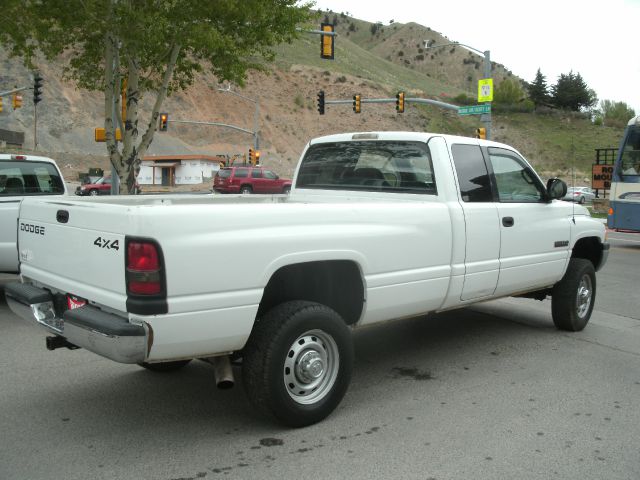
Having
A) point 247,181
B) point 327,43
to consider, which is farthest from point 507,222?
point 247,181

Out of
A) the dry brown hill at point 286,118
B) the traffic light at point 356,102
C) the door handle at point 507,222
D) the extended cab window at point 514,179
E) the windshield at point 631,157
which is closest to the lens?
the door handle at point 507,222

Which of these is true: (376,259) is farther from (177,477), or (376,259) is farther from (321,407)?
(177,477)

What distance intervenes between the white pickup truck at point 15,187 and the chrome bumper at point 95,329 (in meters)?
4.02

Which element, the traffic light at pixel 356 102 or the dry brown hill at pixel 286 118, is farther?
the dry brown hill at pixel 286 118

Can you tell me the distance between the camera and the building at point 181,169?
2384 inches

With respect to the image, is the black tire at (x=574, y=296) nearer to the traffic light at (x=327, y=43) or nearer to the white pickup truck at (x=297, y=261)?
the white pickup truck at (x=297, y=261)

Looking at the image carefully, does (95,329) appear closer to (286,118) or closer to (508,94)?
(286,118)

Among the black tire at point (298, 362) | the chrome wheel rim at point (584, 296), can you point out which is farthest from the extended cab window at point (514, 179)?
the black tire at point (298, 362)

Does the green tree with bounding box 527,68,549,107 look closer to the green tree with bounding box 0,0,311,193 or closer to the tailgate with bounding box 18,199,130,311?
the green tree with bounding box 0,0,311,193

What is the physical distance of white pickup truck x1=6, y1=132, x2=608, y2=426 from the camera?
345 centimetres

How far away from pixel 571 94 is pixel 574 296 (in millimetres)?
104870

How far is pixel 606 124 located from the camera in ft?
314

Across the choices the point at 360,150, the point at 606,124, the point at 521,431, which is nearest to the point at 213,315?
the point at 521,431

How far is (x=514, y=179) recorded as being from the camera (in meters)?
5.98
